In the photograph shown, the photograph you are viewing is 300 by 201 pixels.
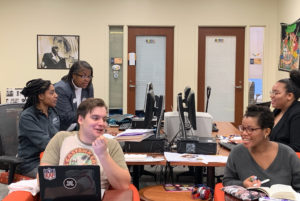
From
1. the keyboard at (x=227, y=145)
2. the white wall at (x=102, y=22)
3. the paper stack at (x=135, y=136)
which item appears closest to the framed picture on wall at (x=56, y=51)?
the white wall at (x=102, y=22)

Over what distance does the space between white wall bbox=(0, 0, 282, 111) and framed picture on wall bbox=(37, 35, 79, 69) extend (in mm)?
89

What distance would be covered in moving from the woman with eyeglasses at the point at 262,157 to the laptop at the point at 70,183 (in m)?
0.81

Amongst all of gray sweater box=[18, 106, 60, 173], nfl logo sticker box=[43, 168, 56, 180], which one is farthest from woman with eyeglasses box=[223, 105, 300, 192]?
gray sweater box=[18, 106, 60, 173]

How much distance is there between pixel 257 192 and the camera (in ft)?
6.80

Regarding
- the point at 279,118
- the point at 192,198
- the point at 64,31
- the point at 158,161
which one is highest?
the point at 64,31

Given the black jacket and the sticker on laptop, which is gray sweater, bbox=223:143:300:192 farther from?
the sticker on laptop

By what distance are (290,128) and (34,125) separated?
77.7 inches

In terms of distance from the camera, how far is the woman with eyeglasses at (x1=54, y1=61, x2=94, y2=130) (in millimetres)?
3979

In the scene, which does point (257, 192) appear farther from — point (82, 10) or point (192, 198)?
point (82, 10)

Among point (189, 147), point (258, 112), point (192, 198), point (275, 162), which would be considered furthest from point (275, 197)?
point (189, 147)

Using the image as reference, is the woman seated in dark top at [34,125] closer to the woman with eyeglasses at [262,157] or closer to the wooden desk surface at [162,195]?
the wooden desk surface at [162,195]

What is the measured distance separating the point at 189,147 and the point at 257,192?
1.17 meters

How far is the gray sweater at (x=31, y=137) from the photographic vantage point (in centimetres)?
312

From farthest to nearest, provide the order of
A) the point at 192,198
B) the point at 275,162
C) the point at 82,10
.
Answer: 1. the point at 82,10
2. the point at 192,198
3. the point at 275,162
